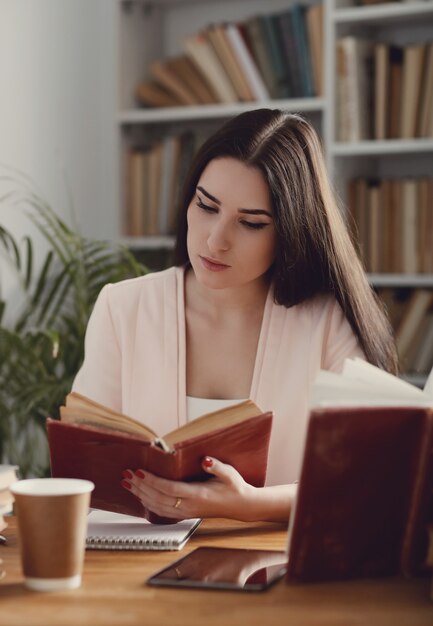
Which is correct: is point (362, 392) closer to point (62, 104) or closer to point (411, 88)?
point (411, 88)

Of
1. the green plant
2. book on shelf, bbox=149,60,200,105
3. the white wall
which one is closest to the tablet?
the green plant

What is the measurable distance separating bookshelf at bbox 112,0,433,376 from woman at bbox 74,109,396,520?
1252 millimetres

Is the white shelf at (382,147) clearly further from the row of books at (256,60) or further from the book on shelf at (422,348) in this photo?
the book on shelf at (422,348)

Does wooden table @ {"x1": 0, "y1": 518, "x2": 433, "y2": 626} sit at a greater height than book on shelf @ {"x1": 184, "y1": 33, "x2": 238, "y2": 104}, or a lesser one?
lesser

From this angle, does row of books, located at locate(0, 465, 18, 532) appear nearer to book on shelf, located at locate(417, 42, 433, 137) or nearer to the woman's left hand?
the woman's left hand

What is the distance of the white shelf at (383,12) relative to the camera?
307 centimetres

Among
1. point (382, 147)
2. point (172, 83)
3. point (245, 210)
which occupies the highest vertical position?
point (172, 83)

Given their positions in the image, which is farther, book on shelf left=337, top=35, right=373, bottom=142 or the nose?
book on shelf left=337, top=35, right=373, bottom=142

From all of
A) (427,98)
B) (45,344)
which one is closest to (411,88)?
(427,98)

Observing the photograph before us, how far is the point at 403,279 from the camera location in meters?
3.15

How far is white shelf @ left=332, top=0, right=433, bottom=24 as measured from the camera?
3070mm

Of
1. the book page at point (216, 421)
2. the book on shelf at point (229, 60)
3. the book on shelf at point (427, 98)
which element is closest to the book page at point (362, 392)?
the book page at point (216, 421)

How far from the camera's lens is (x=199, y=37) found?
345cm

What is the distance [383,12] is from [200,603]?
2.48m
